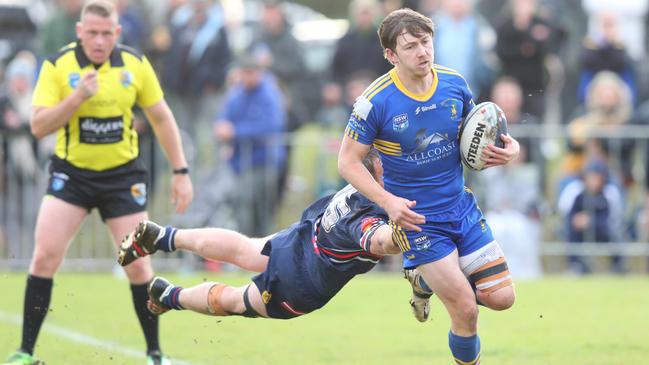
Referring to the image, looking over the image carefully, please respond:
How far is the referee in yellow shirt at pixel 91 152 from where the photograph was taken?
912 cm

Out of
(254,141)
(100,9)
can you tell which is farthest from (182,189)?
(254,141)

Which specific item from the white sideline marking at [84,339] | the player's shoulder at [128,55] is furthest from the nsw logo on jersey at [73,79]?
the white sideline marking at [84,339]

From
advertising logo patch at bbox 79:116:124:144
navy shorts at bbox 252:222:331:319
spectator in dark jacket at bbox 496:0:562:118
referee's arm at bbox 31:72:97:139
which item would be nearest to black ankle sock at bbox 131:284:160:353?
advertising logo patch at bbox 79:116:124:144

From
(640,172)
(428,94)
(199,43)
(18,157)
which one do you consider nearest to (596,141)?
(640,172)

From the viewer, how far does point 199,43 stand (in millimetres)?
17172

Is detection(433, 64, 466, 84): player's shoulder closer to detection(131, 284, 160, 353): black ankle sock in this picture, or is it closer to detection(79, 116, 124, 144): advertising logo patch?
detection(79, 116, 124, 144): advertising logo patch

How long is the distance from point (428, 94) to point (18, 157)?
973 centimetres

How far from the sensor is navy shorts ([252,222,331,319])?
8289 millimetres

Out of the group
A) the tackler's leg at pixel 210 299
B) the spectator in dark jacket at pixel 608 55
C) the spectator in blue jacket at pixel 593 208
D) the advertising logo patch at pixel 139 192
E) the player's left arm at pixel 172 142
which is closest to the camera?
the tackler's leg at pixel 210 299

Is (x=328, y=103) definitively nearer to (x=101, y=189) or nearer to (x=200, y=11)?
(x=200, y=11)

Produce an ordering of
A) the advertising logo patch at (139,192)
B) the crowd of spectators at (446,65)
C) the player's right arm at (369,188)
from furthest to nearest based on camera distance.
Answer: the crowd of spectators at (446,65), the advertising logo patch at (139,192), the player's right arm at (369,188)

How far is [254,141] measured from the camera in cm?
1622

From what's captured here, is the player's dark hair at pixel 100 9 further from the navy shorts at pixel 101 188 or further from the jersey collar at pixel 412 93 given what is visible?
the jersey collar at pixel 412 93

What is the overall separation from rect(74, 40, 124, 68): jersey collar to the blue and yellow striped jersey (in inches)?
89.9
